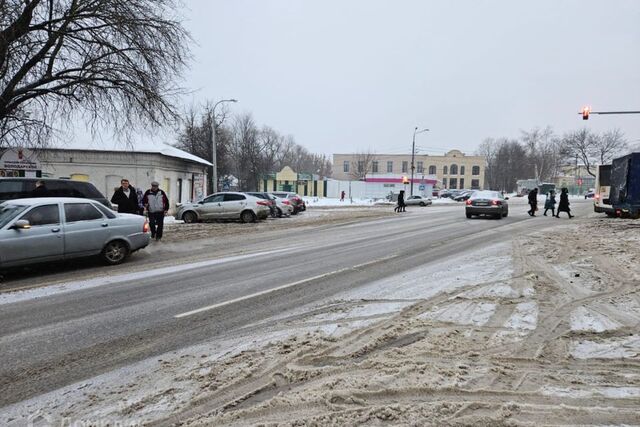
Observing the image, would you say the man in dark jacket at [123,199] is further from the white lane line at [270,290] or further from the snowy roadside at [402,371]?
the snowy roadside at [402,371]

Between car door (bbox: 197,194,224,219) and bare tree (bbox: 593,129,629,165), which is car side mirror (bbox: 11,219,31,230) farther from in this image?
bare tree (bbox: 593,129,629,165)

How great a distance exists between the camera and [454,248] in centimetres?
1195

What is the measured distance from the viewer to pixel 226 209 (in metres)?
21.3

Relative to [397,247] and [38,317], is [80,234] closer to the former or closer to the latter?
[38,317]

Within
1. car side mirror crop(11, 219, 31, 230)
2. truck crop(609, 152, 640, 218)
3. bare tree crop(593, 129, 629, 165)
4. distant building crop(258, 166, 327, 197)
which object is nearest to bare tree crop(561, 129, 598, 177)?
bare tree crop(593, 129, 629, 165)

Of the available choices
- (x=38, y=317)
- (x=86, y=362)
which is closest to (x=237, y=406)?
(x=86, y=362)

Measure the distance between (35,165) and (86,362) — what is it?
42.5ft

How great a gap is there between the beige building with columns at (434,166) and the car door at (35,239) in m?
95.2

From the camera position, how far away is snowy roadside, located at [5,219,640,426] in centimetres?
329

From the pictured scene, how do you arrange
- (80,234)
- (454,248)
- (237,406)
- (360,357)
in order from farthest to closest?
(454,248) < (80,234) < (360,357) < (237,406)

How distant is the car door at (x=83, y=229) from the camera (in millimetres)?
9180

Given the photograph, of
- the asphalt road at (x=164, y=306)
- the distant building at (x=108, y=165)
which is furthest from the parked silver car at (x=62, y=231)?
the distant building at (x=108, y=165)

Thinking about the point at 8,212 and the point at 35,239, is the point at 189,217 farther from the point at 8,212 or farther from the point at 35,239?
the point at 35,239

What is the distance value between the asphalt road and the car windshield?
6.51 ft
